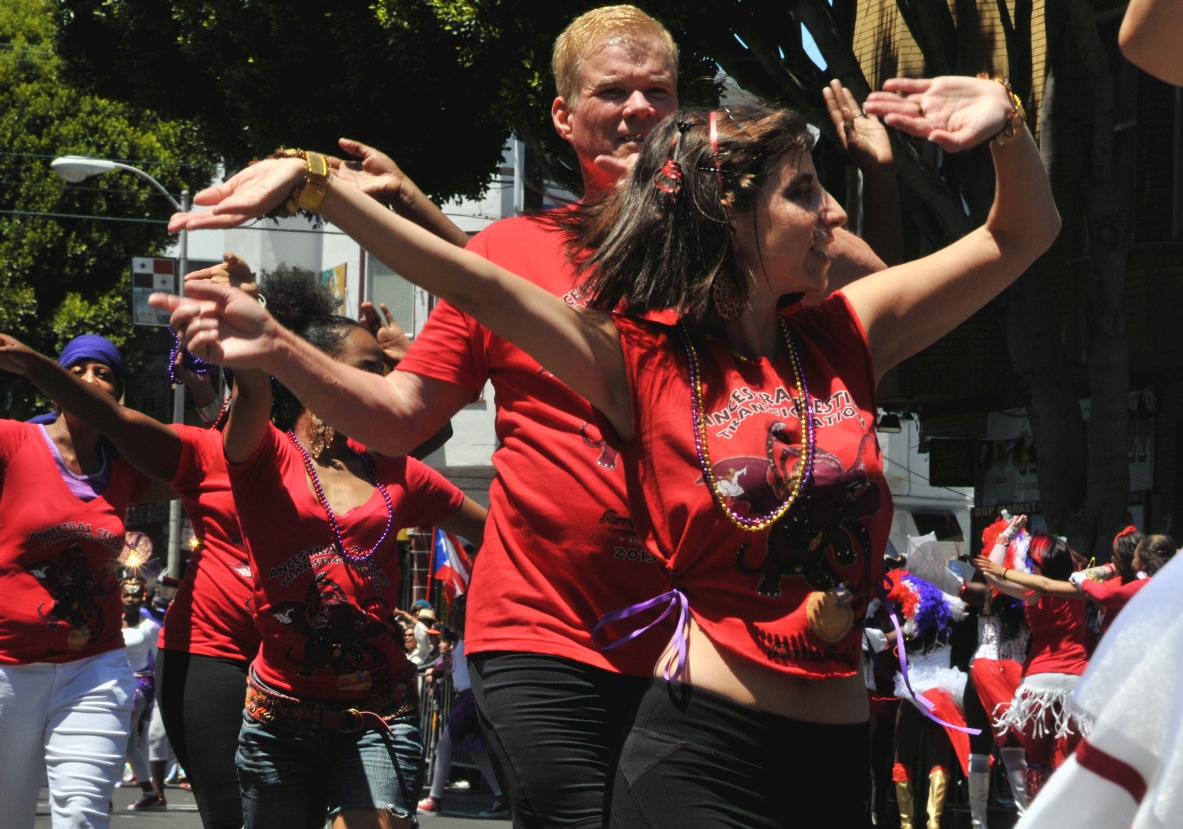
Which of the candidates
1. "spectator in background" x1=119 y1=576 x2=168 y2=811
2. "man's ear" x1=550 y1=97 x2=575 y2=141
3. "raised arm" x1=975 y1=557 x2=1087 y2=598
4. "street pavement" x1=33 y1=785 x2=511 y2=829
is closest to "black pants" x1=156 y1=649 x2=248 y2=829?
"man's ear" x1=550 y1=97 x2=575 y2=141

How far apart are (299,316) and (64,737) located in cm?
173

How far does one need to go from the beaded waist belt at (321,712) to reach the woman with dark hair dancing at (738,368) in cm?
198

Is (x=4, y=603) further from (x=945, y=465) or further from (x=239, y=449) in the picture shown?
(x=945, y=465)

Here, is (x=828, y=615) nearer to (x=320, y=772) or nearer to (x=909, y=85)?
(x=909, y=85)

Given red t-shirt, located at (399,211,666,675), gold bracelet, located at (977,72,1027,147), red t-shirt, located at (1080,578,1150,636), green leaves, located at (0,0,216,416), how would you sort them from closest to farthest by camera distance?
gold bracelet, located at (977,72,1027,147)
red t-shirt, located at (399,211,666,675)
red t-shirt, located at (1080,578,1150,636)
green leaves, located at (0,0,216,416)

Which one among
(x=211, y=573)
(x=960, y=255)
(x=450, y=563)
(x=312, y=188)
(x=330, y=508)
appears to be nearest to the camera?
(x=312, y=188)

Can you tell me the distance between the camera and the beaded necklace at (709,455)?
2.70 meters

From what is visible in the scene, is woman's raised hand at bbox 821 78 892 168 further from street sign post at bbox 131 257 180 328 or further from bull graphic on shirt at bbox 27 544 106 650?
street sign post at bbox 131 257 180 328

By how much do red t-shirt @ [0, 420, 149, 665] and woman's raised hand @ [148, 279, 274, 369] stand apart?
11.8ft

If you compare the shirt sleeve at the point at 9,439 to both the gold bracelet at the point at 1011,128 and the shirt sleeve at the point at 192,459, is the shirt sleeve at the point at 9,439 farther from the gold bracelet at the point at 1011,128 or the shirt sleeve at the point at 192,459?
the gold bracelet at the point at 1011,128

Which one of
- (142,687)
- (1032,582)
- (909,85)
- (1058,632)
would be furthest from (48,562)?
(142,687)

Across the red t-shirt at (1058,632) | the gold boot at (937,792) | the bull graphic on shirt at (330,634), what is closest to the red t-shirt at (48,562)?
the bull graphic on shirt at (330,634)

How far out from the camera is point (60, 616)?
5832 millimetres

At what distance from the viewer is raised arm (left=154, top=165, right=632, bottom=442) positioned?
2551 millimetres
